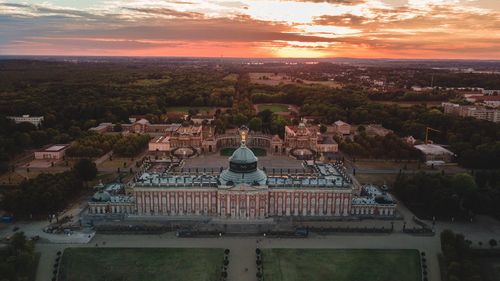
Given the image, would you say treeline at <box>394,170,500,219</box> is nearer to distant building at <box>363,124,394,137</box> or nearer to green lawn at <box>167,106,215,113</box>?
distant building at <box>363,124,394,137</box>

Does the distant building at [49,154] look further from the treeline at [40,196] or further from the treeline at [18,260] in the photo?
the treeline at [18,260]

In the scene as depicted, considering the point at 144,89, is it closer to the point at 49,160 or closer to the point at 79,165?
the point at 49,160

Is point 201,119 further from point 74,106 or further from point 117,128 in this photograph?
point 74,106

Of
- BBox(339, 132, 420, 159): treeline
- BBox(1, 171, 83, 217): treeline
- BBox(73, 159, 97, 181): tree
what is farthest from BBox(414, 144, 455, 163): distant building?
BBox(1, 171, 83, 217): treeline

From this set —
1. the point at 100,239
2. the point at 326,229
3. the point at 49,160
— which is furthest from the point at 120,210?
the point at 49,160

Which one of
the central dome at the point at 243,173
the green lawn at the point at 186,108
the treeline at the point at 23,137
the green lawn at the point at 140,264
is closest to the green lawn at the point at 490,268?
the central dome at the point at 243,173
